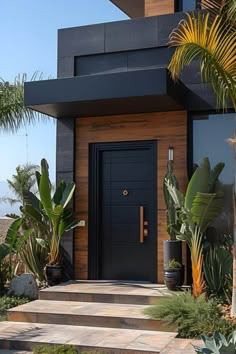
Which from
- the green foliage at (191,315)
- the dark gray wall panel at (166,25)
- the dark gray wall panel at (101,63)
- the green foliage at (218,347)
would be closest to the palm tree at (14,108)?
the dark gray wall panel at (101,63)

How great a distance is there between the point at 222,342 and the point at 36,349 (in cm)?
287

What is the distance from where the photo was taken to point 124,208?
10.2 metres

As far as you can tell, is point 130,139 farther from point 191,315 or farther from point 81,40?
point 191,315

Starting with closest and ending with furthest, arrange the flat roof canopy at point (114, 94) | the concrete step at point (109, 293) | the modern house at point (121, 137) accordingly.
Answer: the concrete step at point (109, 293), the flat roof canopy at point (114, 94), the modern house at point (121, 137)

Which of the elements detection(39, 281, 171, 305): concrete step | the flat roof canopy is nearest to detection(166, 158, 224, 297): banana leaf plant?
detection(39, 281, 171, 305): concrete step

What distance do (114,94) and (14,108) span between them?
174 inches

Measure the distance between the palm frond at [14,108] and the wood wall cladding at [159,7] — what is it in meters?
3.53

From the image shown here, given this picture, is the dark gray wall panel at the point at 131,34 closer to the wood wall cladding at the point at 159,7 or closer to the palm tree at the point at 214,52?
the wood wall cladding at the point at 159,7

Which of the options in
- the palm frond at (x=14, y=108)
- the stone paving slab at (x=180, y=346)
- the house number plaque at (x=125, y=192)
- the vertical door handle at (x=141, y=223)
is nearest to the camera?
the stone paving slab at (x=180, y=346)

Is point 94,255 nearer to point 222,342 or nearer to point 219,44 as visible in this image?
point 219,44

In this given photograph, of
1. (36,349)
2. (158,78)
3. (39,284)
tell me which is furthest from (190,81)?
(36,349)

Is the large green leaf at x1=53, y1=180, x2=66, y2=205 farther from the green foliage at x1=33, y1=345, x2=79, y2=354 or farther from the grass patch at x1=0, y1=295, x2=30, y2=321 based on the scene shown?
the green foliage at x1=33, y1=345, x2=79, y2=354

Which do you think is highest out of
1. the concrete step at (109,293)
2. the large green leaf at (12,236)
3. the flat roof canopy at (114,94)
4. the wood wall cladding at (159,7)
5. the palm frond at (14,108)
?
the wood wall cladding at (159,7)

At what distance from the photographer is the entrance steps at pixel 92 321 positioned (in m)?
6.91
